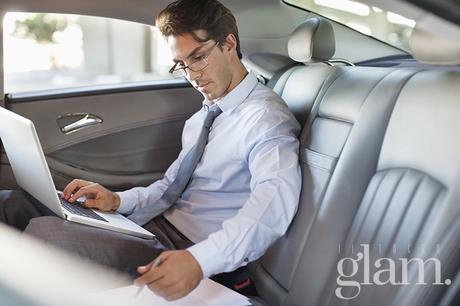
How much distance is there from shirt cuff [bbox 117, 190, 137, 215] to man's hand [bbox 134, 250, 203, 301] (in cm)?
55

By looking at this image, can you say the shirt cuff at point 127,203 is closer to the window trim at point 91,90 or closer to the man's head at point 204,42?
the man's head at point 204,42

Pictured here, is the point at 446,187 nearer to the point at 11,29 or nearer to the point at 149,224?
the point at 149,224

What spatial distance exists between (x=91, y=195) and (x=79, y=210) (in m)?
0.13

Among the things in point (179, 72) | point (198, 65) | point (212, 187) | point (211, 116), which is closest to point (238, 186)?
point (212, 187)

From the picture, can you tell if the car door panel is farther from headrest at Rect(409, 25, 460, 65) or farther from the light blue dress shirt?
headrest at Rect(409, 25, 460, 65)

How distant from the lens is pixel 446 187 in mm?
1075

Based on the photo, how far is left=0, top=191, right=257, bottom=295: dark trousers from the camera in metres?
1.18

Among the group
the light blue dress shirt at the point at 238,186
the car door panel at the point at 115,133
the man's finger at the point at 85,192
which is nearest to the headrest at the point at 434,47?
the light blue dress shirt at the point at 238,186

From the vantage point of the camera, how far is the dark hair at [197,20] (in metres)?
1.48

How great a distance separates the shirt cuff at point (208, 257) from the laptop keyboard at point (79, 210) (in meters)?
0.35

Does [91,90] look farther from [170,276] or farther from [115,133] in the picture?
[170,276]

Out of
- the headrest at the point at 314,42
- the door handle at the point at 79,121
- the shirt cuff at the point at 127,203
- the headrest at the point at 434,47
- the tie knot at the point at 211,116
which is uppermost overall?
the headrest at the point at 434,47

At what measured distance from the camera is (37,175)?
1343 millimetres

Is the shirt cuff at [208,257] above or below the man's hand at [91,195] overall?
above
